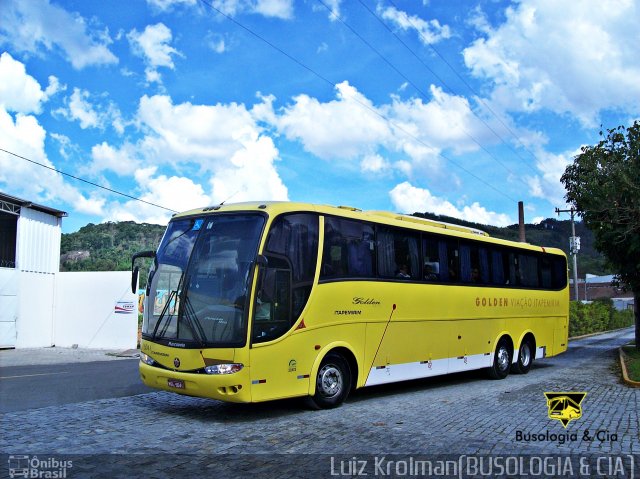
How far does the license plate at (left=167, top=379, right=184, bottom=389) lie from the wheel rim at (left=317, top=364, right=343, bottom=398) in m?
2.17

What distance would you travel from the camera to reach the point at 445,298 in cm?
1270

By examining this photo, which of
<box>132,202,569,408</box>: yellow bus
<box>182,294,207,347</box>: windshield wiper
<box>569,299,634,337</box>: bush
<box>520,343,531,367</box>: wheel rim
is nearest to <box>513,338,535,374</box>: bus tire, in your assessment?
<box>520,343,531,367</box>: wheel rim

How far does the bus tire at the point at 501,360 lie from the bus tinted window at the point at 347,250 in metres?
5.66

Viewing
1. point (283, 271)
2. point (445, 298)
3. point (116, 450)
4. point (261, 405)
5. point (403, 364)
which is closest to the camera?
point (116, 450)

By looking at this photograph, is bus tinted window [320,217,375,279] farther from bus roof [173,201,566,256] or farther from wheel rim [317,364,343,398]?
wheel rim [317,364,343,398]

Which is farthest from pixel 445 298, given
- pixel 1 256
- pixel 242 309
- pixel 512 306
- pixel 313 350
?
pixel 1 256

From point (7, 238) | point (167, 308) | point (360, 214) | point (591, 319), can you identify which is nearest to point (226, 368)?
point (167, 308)

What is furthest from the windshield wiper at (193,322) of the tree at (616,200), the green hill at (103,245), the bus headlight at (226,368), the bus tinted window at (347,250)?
the green hill at (103,245)

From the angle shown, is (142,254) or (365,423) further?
(142,254)

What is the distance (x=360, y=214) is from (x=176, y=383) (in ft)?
14.7

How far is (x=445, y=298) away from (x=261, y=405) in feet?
16.2

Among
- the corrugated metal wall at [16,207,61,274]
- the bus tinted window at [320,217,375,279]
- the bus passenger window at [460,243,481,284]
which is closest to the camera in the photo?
the bus tinted window at [320,217,375,279]

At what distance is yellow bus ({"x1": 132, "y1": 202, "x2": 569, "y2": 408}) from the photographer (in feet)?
27.5

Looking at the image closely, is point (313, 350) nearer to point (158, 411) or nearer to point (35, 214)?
point (158, 411)
